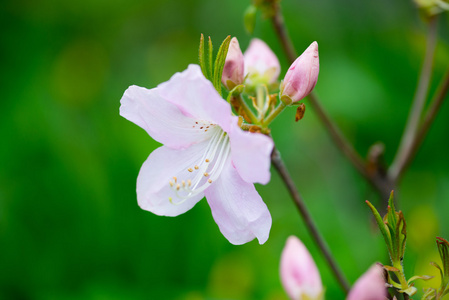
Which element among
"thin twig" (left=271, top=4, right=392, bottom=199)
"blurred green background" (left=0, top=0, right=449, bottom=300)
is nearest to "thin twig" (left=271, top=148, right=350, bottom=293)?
"thin twig" (left=271, top=4, right=392, bottom=199)

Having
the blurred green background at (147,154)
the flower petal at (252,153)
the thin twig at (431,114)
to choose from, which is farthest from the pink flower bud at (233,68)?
the blurred green background at (147,154)

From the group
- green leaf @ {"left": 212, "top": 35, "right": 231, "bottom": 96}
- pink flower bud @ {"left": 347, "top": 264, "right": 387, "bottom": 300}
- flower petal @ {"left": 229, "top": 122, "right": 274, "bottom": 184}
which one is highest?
green leaf @ {"left": 212, "top": 35, "right": 231, "bottom": 96}

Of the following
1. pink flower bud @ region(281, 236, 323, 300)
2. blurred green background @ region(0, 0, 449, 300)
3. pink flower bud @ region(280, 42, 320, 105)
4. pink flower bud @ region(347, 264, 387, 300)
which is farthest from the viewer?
blurred green background @ region(0, 0, 449, 300)

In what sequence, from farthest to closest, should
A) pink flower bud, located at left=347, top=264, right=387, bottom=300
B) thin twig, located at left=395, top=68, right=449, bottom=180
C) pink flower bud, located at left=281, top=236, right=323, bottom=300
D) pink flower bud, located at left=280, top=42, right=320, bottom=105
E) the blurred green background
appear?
1. the blurred green background
2. thin twig, located at left=395, top=68, right=449, bottom=180
3. pink flower bud, located at left=281, top=236, right=323, bottom=300
4. pink flower bud, located at left=280, top=42, right=320, bottom=105
5. pink flower bud, located at left=347, top=264, right=387, bottom=300

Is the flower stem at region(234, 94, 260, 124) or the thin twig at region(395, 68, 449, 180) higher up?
the flower stem at region(234, 94, 260, 124)

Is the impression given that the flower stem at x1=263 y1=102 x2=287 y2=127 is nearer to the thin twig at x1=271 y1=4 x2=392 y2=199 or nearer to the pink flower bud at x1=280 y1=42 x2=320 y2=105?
the pink flower bud at x1=280 y1=42 x2=320 y2=105

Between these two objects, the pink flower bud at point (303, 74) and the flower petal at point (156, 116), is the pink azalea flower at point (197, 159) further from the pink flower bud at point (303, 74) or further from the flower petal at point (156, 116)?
the pink flower bud at point (303, 74)
